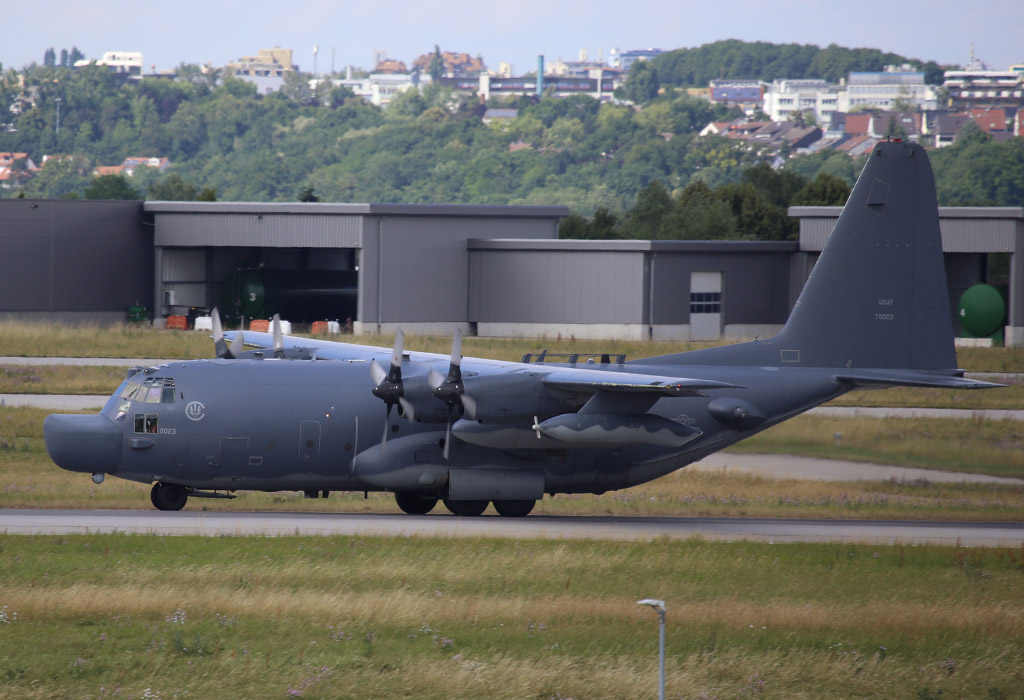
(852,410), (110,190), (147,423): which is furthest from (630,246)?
(110,190)

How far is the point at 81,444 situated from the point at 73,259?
49414mm

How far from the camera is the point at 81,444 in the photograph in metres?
23.2

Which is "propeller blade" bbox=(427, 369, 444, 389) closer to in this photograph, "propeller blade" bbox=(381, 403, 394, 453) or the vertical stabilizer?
"propeller blade" bbox=(381, 403, 394, 453)

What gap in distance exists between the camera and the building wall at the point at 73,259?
2650 inches

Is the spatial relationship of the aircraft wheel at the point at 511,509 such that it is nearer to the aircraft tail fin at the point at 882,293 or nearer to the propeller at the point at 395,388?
the propeller at the point at 395,388

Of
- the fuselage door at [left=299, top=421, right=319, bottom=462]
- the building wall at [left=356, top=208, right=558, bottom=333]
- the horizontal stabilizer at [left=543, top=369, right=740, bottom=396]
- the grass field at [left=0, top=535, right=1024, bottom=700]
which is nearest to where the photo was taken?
the grass field at [left=0, top=535, right=1024, bottom=700]

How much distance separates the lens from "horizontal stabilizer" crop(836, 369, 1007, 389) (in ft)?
83.3

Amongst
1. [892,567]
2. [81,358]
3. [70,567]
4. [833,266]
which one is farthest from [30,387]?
[892,567]

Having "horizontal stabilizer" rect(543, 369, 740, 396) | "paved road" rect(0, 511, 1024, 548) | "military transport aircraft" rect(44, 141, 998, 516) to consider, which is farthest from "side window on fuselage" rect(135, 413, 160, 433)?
"horizontal stabilizer" rect(543, 369, 740, 396)

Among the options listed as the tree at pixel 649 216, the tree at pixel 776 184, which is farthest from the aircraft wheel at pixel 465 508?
the tree at pixel 776 184

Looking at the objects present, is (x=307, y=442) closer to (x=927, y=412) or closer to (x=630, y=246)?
(x=927, y=412)

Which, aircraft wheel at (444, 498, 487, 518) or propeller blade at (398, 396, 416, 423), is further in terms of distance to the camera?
aircraft wheel at (444, 498, 487, 518)

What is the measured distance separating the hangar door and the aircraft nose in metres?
51.5

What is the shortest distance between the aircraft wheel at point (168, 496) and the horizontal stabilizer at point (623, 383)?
8216mm
